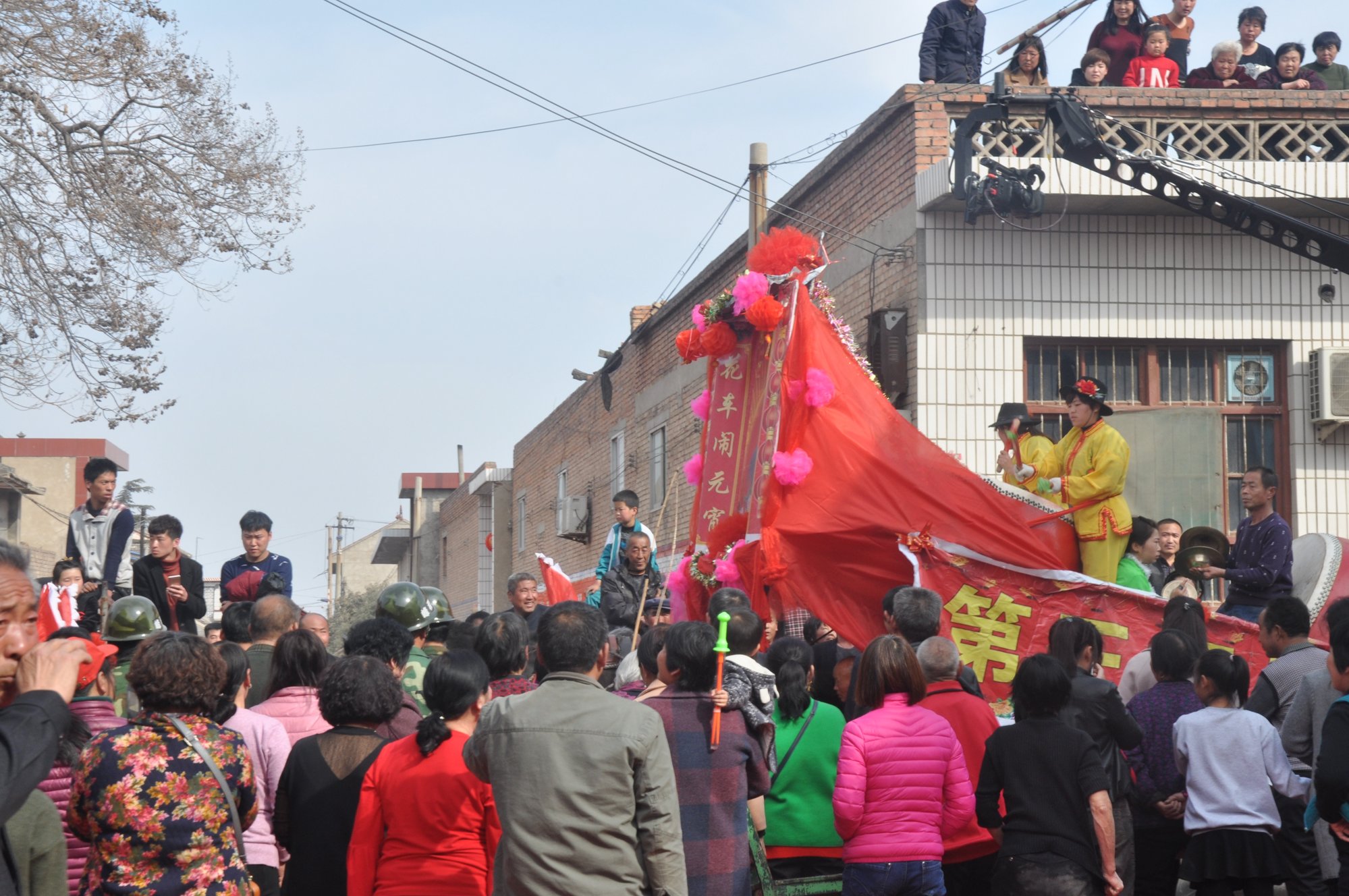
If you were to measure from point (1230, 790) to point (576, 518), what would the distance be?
66.7ft

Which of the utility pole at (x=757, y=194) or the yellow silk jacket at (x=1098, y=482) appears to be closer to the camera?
the yellow silk jacket at (x=1098, y=482)

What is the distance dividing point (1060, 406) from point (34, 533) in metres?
36.3

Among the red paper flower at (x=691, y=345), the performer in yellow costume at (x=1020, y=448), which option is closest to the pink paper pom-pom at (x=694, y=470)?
the red paper flower at (x=691, y=345)

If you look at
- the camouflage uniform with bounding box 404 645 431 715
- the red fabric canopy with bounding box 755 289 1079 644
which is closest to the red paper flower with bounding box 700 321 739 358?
the red fabric canopy with bounding box 755 289 1079 644

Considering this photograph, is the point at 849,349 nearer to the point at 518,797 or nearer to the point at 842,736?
the point at 842,736

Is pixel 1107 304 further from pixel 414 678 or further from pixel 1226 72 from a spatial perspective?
pixel 414 678

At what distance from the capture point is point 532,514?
104ft

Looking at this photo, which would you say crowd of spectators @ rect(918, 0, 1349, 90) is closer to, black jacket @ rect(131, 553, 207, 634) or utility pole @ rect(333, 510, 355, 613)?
black jacket @ rect(131, 553, 207, 634)

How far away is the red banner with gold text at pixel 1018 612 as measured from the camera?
8914 mm

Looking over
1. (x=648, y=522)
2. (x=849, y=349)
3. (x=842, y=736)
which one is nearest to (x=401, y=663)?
(x=842, y=736)

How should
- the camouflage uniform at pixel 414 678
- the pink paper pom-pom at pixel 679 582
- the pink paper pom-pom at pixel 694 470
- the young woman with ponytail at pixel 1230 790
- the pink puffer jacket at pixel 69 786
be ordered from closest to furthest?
the pink puffer jacket at pixel 69 786 → the young woman with ponytail at pixel 1230 790 → the camouflage uniform at pixel 414 678 → the pink paper pom-pom at pixel 679 582 → the pink paper pom-pom at pixel 694 470

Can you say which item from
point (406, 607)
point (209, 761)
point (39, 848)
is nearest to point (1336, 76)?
point (406, 607)

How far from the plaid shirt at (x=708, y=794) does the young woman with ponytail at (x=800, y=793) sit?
2.22ft

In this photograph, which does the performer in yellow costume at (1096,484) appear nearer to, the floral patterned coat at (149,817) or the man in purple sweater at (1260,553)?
the man in purple sweater at (1260,553)
